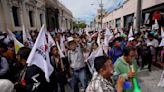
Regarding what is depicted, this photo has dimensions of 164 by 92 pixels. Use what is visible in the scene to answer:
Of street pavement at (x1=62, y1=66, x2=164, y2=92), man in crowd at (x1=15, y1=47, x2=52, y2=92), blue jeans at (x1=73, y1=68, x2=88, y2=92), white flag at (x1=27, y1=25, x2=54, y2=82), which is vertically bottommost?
street pavement at (x1=62, y1=66, x2=164, y2=92)

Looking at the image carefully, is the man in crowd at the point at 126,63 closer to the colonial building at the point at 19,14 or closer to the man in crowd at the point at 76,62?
the man in crowd at the point at 76,62

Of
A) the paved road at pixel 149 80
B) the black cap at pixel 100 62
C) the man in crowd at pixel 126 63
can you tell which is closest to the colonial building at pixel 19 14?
the paved road at pixel 149 80

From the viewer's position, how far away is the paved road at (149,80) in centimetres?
585

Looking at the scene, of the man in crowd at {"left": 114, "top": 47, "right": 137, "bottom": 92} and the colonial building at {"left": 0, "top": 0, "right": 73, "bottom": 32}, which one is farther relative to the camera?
the colonial building at {"left": 0, "top": 0, "right": 73, "bottom": 32}

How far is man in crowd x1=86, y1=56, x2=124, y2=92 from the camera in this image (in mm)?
2129

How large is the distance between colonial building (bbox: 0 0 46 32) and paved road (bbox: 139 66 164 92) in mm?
10668

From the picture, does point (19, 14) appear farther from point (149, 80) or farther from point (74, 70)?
point (74, 70)

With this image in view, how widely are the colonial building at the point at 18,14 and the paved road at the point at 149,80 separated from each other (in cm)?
1067

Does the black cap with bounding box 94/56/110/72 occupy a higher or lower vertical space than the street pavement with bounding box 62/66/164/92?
higher

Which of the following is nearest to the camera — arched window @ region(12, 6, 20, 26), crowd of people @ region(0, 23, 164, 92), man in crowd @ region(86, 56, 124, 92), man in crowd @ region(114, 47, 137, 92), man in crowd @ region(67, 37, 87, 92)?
man in crowd @ region(86, 56, 124, 92)

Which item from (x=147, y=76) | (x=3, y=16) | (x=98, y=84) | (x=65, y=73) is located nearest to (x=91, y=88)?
(x=98, y=84)

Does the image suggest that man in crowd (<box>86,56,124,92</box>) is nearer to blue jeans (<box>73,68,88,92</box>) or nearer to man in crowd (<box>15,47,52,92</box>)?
man in crowd (<box>15,47,52,92</box>)

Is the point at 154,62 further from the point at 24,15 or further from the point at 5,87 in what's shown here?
the point at 24,15

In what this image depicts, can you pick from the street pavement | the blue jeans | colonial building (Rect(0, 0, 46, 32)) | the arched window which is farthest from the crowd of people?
the arched window
